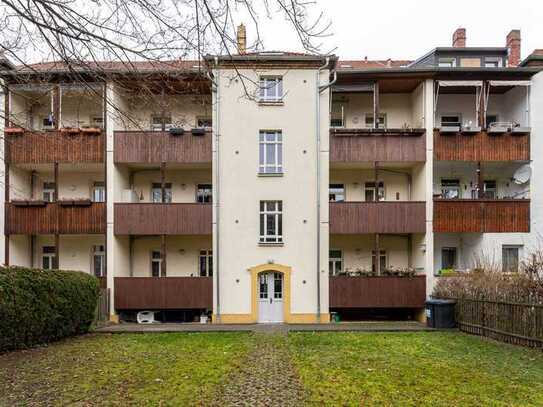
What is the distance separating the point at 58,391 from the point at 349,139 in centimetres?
1500

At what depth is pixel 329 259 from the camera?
69.1ft

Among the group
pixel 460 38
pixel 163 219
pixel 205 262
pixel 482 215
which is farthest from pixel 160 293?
pixel 460 38

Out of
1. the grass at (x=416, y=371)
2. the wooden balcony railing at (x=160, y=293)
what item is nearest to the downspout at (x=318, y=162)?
the grass at (x=416, y=371)

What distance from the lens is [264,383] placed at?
891 cm

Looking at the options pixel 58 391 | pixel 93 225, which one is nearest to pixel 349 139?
pixel 93 225

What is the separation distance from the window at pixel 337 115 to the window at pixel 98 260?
12.0m

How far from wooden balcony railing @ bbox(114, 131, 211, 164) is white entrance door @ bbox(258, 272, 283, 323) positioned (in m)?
5.61

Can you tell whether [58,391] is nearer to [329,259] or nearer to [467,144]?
[329,259]

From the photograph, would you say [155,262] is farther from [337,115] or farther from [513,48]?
[513,48]

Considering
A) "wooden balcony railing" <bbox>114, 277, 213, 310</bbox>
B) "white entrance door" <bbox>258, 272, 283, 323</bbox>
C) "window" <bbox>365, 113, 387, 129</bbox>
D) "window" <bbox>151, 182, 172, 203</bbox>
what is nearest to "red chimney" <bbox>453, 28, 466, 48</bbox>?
"window" <bbox>365, 113, 387, 129</bbox>

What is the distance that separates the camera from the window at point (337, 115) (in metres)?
21.7

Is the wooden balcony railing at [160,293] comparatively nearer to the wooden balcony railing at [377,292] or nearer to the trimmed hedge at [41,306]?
the trimmed hedge at [41,306]

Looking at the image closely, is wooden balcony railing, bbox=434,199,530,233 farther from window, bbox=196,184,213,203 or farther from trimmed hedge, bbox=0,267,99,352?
trimmed hedge, bbox=0,267,99,352

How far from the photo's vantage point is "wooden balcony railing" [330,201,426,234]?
1956cm
